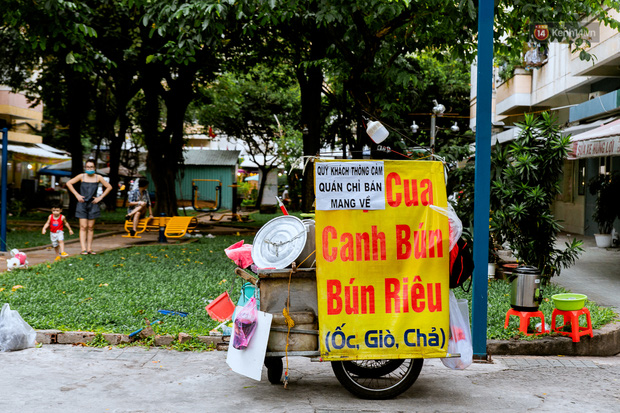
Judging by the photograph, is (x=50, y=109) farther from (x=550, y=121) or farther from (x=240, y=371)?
(x=240, y=371)

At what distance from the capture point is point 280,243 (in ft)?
17.5

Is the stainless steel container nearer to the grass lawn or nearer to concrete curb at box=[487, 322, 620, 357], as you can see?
the grass lawn

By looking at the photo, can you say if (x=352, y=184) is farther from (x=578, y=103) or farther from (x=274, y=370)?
(x=578, y=103)

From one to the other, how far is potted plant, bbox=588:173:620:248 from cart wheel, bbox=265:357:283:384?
12.6m

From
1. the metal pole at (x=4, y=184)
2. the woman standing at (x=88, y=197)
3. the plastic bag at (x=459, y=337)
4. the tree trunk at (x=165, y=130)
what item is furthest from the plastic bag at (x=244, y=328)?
the tree trunk at (x=165, y=130)

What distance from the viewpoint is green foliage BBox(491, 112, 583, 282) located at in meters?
9.57

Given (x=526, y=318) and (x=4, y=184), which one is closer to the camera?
(x=526, y=318)

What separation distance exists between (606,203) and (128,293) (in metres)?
12.0

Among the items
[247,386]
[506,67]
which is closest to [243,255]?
[247,386]

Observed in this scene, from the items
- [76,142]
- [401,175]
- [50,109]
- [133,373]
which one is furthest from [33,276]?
[50,109]

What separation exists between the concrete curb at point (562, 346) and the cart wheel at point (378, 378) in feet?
5.84

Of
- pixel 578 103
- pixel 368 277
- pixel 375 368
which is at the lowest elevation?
pixel 375 368

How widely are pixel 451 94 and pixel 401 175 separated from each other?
3594 centimetres

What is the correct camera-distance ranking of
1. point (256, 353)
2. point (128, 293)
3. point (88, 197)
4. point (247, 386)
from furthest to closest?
point (88, 197), point (128, 293), point (247, 386), point (256, 353)
